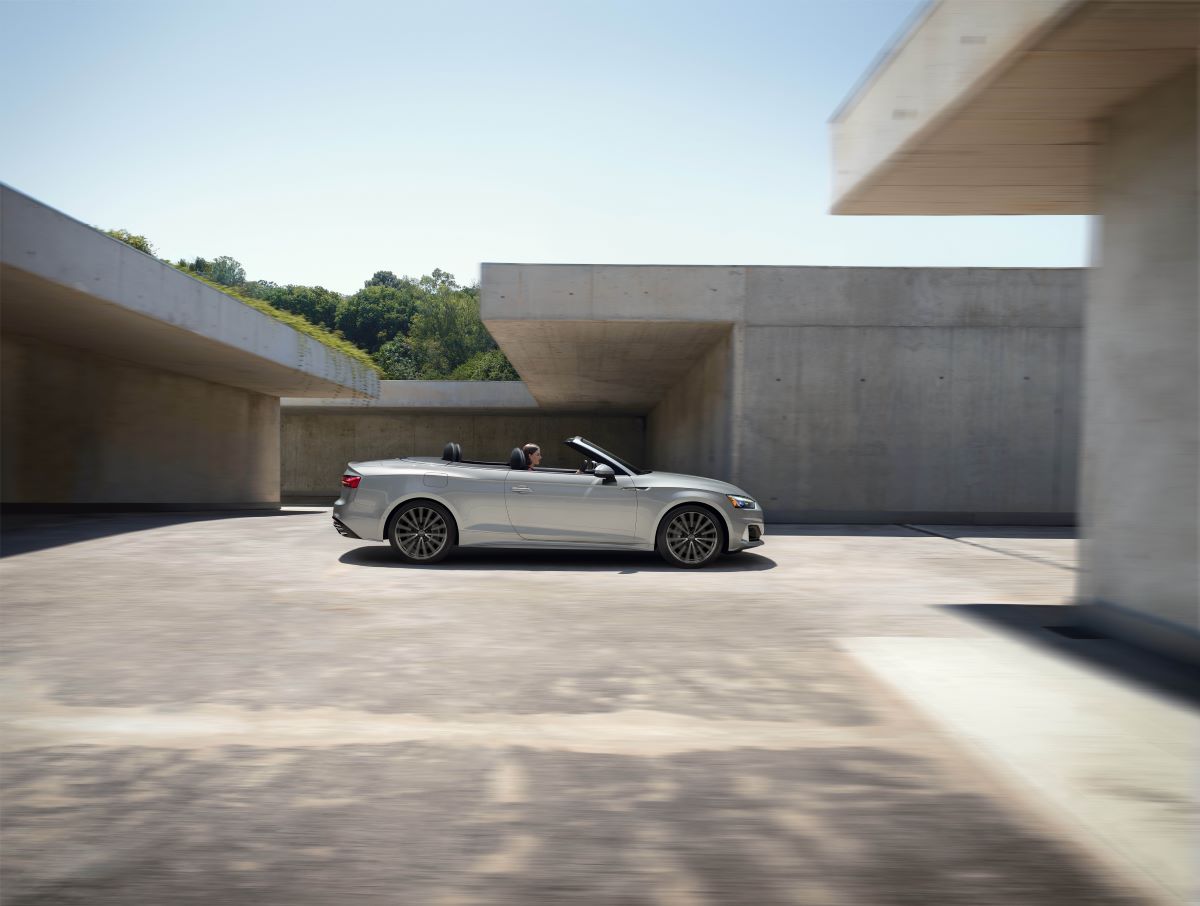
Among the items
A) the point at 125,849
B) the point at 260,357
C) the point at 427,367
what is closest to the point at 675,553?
the point at 125,849

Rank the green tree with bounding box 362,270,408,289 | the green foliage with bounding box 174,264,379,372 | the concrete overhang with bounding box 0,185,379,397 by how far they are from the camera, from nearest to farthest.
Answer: the concrete overhang with bounding box 0,185,379,397 < the green foliage with bounding box 174,264,379,372 < the green tree with bounding box 362,270,408,289

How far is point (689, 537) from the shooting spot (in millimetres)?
7871

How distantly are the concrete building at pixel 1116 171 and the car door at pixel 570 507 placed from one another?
394 cm

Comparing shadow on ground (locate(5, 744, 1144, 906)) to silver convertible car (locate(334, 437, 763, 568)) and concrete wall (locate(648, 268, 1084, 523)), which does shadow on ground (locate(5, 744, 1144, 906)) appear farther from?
concrete wall (locate(648, 268, 1084, 523))

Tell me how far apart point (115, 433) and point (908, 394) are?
16.7 m

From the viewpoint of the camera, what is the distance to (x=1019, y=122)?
5016 millimetres

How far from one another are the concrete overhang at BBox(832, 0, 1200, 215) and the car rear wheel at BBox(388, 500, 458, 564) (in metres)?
4.77

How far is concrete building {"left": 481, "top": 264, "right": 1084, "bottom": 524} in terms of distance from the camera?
490 inches

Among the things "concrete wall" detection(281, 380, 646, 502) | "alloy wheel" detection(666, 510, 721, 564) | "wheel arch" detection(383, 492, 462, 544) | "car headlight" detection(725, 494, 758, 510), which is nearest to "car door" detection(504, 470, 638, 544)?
"alloy wheel" detection(666, 510, 721, 564)

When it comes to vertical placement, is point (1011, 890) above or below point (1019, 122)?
below

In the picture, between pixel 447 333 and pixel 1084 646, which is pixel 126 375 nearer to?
pixel 1084 646

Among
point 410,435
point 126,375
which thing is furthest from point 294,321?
point 410,435

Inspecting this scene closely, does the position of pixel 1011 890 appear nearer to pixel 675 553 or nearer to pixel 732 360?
pixel 675 553

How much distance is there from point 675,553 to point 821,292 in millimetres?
6543
